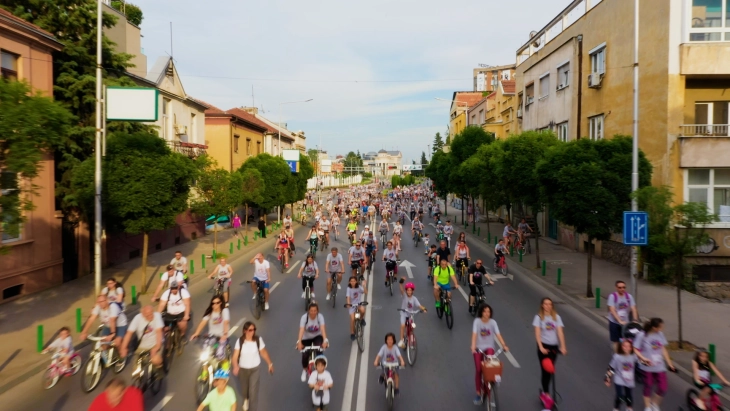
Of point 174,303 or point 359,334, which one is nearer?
point 174,303

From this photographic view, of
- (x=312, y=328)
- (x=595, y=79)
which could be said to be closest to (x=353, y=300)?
(x=312, y=328)

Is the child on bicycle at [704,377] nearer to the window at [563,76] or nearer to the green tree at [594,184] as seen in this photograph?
the green tree at [594,184]

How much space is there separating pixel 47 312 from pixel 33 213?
3767 mm

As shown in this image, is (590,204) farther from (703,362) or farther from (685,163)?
(703,362)

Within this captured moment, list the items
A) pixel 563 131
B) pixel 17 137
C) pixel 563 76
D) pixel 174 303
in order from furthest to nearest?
pixel 563 131
pixel 563 76
pixel 174 303
pixel 17 137

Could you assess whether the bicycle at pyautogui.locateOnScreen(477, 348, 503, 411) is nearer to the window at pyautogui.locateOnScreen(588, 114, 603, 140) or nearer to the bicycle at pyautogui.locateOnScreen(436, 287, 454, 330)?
the bicycle at pyautogui.locateOnScreen(436, 287, 454, 330)

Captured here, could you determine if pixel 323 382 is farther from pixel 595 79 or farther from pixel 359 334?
pixel 595 79

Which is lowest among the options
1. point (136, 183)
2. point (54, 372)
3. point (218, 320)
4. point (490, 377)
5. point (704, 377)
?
point (54, 372)

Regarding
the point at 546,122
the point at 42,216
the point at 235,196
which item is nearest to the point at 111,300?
the point at 42,216

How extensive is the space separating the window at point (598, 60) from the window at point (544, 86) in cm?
625

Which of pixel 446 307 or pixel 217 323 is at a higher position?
pixel 217 323

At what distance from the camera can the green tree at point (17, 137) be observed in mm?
7773

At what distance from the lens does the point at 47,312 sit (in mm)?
14328

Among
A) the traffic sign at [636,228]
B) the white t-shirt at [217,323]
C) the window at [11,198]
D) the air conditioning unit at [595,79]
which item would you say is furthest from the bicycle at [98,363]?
the air conditioning unit at [595,79]
